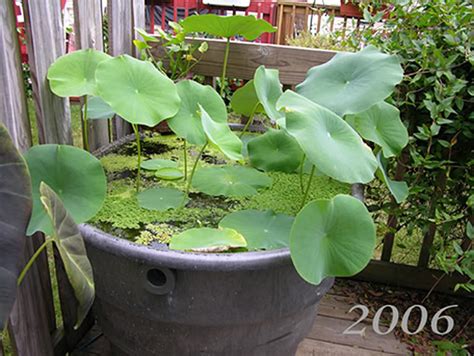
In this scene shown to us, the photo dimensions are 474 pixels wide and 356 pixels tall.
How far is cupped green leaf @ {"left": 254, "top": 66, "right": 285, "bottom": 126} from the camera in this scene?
1.11 metres

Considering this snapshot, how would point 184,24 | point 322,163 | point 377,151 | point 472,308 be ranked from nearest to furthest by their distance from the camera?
1. point 322,163
2. point 377,151
3. point 184,24
4. point 472,308

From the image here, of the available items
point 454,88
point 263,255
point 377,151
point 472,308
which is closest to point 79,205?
point 263,255

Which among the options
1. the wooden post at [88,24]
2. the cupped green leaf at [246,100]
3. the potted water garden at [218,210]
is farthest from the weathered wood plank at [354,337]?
the wooden post at [88,24]

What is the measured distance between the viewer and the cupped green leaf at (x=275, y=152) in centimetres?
130

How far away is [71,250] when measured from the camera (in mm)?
623

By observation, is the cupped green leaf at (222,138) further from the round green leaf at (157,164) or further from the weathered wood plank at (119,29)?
the weathered wood plank at (119,29)

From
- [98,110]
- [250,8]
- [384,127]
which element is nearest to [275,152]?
[384,127]

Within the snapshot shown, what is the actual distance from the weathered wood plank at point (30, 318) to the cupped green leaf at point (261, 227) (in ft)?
1.64

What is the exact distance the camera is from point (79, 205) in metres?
1.00

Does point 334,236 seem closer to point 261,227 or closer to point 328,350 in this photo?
point 261,227

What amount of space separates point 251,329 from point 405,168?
90 centimetres

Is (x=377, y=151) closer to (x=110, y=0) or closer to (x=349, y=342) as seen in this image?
(x=349, y=342)

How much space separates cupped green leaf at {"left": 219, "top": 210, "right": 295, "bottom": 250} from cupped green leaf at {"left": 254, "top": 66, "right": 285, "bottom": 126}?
24cm

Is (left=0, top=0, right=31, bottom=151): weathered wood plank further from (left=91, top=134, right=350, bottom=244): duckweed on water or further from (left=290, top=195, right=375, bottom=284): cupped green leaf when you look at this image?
(left=290, top=195, right=375, bottom=284): cupped green leaf
